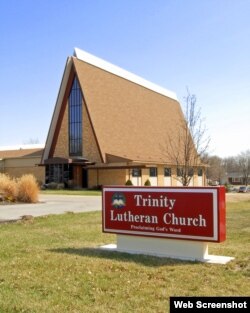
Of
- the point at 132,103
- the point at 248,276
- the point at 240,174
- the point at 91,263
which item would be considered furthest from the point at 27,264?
the point at 240,174

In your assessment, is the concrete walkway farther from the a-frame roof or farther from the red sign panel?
the a-frame roof

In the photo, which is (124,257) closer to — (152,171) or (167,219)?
(167,219)

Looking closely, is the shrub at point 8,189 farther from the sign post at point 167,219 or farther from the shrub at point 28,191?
the sign post at point 167,219

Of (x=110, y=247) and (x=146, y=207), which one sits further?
(x=110, y=247)

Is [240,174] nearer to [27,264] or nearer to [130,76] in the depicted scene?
[130,76]

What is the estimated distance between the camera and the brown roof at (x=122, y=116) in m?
46.4

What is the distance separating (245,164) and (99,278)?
12146 centimetres

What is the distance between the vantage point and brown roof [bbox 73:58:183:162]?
46.4 meters

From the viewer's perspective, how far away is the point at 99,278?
656 centimetres

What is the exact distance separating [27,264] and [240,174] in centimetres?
12657

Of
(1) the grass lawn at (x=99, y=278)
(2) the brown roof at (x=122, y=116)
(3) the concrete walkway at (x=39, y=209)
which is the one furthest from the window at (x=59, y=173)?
(1) the grass lawn at (x=99, y=278)

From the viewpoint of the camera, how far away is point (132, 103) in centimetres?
5388

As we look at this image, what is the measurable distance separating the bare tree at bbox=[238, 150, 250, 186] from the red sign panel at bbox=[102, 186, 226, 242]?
4272 inches

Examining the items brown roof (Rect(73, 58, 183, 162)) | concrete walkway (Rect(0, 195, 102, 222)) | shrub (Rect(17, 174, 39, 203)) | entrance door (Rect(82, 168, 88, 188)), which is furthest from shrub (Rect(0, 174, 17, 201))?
entrance door (Rect(82, 168, 88, 188))
